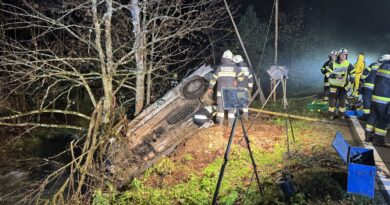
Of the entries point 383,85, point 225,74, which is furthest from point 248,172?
point 383,85

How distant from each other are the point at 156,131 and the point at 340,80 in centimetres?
522

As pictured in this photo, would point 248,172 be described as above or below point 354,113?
below

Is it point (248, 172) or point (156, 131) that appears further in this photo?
point (156, 131)

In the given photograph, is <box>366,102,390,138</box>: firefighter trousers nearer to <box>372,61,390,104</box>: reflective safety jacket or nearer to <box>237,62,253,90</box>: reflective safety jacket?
<box>372,61,390,104</box>: reflective safety jacket

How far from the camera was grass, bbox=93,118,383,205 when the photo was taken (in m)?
5.74

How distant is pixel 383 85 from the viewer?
7.16m

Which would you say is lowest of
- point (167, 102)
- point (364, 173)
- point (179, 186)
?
point (179, 186)

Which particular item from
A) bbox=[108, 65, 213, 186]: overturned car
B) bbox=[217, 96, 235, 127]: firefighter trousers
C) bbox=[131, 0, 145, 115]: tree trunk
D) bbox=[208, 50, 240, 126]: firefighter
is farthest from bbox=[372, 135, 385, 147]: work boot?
bbox=[131, 0, 145, 115]: tree trunk

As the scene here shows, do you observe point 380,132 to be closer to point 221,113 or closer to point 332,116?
point 332,116

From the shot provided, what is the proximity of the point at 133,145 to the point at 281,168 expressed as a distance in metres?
3.40

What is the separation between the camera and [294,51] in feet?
80.9

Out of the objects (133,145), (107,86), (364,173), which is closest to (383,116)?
(364,173)

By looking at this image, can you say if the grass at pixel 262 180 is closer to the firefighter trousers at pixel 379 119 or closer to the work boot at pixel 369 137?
the work boot at pixel 369 137

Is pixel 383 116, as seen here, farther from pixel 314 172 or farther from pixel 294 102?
pixel 294 102
